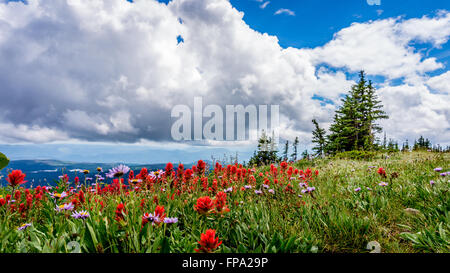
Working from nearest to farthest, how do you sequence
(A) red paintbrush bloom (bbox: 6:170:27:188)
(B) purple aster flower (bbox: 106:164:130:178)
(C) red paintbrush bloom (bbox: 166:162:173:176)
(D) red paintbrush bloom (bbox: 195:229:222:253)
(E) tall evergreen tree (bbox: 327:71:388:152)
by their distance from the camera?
(D) red paintbrush bloom (bbox: 195:229:222:253)
(B) purple aster flower (bbox: 106:164:130:178)
(A) red paintbrush bloom (bbox: 6:170:27:188)
(C) red paintbrush bloom (bbox: 166:162:173:176)
(E) tall evergreen tree (bbox: 327:71:388:152)

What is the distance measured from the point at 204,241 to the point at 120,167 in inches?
42.4

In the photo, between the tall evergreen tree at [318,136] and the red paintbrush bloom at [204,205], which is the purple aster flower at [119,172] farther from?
the tall evergreen tree at [318,136]

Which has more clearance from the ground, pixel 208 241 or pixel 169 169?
pixel 169 169

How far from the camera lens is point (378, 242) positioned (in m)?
2.91

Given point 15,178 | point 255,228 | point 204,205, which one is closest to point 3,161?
point 15,178

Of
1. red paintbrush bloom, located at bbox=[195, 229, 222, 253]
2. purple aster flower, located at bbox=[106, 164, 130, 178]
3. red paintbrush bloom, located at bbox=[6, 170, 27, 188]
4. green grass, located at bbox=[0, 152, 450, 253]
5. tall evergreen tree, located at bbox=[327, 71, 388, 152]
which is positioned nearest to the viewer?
red paintbrush bloom, located at bbox=[195, 229, 222, 253]

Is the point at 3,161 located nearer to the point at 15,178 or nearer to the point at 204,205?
the point at 15,178

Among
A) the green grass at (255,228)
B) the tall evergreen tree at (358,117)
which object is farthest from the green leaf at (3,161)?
the tall evergreen tree at (358,117)

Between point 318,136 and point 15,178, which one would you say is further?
point 318,136

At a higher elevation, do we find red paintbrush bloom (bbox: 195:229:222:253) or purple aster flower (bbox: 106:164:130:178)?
purple aster flower (bbox: 106:164:130:178)

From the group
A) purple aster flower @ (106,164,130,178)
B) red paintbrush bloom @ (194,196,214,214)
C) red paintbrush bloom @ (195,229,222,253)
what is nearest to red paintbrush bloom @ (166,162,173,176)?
purple aster flower @ (106,164,130,178)

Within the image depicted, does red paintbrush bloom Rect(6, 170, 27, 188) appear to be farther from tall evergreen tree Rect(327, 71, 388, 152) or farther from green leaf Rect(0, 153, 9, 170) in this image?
tall evergreen tree Rect(327, 71, 388, 152)
